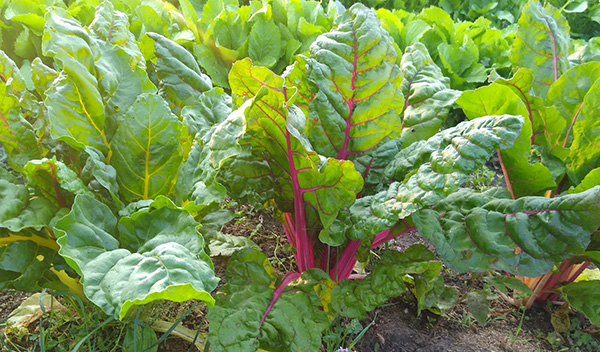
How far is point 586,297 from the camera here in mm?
1532

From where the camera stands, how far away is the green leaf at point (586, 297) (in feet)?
4.90

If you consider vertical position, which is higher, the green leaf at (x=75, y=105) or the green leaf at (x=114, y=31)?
the green leaf at (x=114, y=31)

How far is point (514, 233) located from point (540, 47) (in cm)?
85

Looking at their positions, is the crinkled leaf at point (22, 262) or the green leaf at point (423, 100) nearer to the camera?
the crinkled leaf at point (22, 262)

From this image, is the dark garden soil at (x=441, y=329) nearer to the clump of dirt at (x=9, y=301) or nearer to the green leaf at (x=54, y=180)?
the clump of dirt at (x=9, y=301)

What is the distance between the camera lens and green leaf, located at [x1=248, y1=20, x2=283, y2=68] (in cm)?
280

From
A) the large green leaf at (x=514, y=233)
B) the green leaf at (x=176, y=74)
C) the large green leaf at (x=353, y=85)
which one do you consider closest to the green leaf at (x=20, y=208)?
the green leaf at (x=176, y=74)

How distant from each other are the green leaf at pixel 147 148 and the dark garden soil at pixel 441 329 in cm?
40

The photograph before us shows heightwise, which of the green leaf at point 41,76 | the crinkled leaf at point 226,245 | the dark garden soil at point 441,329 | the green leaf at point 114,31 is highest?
the green leaf at point 114,31

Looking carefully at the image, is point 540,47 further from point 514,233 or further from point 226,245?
point 226,245

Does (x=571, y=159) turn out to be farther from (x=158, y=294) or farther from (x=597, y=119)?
(x=158, y=294)

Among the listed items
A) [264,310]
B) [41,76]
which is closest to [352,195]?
[264,310]

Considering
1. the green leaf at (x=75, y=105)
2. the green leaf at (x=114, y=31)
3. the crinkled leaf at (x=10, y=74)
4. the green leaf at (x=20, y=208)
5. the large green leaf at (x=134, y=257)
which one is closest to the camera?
the large green leaf at (x=134, y=257)

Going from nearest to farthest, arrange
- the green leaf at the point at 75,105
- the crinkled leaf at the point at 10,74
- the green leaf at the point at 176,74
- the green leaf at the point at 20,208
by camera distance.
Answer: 1. the green leaf at the point at 20,208
2. the green leaf at the point at 75,105
3. the crinkled leaf at the point at 10,74
4. the green leaf at the point at 176,74
